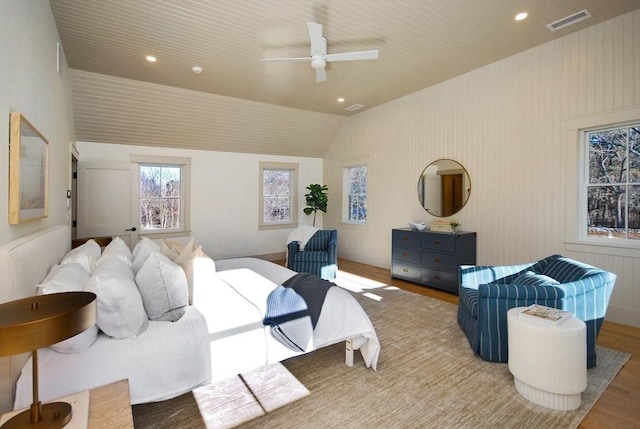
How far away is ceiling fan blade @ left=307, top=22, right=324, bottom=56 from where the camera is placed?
2.86 metres

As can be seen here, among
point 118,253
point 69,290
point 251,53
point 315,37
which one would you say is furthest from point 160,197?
point 69,290

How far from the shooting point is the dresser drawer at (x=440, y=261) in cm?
465

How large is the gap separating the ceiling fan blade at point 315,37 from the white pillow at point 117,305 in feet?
8.32

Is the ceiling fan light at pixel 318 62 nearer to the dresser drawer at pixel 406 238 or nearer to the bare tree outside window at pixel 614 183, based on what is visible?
the dresser drawer at pixel 406 238

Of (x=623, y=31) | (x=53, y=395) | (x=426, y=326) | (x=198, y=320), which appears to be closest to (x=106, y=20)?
(x=198, y=320)

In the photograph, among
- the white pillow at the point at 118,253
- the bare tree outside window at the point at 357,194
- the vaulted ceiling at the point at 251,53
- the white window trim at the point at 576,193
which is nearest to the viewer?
the white pillow at the point at 118,253

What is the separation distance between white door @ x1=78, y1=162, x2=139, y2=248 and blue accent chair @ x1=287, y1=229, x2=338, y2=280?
9.66ft

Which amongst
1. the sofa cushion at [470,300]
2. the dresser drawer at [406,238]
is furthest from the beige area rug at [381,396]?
the dresser drawer at [406,238]

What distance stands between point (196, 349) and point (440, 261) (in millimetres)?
3859

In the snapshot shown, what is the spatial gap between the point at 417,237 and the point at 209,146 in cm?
441

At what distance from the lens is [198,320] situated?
2.04 metres

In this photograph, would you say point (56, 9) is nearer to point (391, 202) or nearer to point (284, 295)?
point (284, 295)

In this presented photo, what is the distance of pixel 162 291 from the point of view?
2090 mm

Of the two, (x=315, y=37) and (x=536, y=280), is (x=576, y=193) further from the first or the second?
(x=315, y=37)
